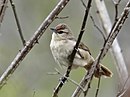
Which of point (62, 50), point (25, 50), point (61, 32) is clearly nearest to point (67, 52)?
point (62, 50)

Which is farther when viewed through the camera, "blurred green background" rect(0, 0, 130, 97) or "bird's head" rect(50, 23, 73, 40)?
"blurred green background" rect(0, 0, 130, 97)

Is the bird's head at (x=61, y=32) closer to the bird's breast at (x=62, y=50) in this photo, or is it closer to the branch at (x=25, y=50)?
the bird's breast at (x=62, y=50)

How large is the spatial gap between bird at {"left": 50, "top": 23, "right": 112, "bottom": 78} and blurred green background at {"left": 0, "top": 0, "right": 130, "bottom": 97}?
3.20 meters

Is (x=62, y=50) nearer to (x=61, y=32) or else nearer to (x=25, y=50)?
(x=61, y=32)

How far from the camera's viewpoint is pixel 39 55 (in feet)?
35.3

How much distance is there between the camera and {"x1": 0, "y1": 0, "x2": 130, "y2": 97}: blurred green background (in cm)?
912

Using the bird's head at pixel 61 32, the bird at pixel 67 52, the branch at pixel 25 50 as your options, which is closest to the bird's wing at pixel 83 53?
the bird at pixel 67 52

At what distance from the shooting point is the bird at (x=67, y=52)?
4559 millimetres

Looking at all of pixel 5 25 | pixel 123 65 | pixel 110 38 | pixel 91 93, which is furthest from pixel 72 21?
pixel 110 38

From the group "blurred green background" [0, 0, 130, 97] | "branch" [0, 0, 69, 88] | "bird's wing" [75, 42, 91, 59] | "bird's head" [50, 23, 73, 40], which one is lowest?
"blurred green background" [0, 0, 130, 97]

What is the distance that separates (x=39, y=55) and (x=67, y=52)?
6116 mm

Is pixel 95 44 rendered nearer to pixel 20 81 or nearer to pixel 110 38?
pixel 20 81

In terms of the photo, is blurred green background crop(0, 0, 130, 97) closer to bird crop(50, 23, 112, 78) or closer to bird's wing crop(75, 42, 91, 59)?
bird crop(50, 23, 112, 78)

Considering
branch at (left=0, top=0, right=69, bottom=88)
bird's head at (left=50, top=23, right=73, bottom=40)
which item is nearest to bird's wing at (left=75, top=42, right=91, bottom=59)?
bird's head at (left=50, top=23, right=73, bottom=40)
